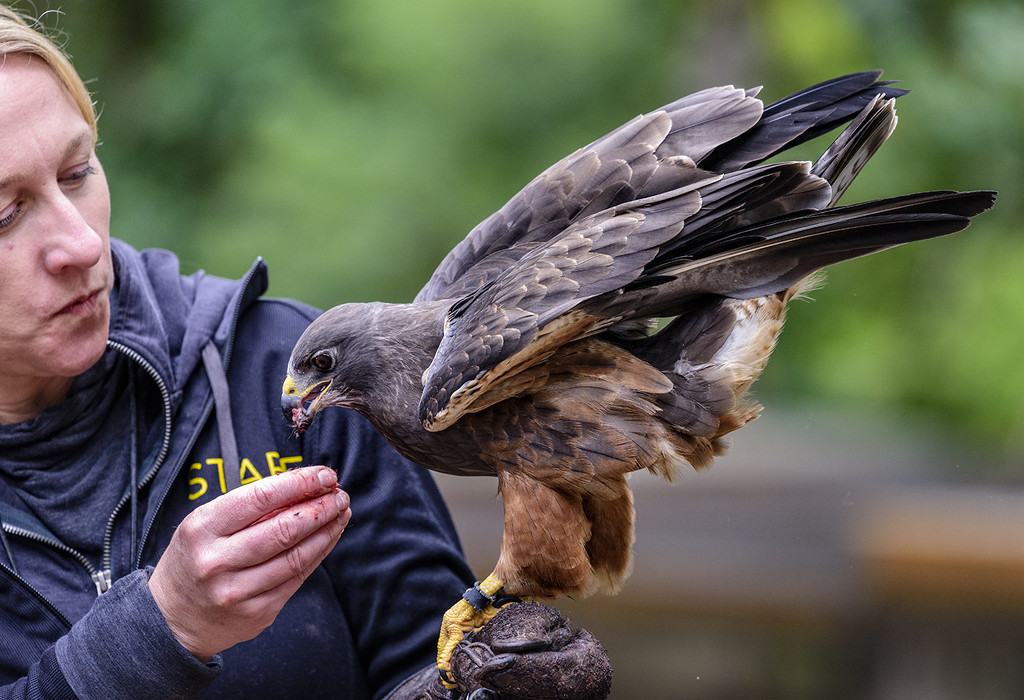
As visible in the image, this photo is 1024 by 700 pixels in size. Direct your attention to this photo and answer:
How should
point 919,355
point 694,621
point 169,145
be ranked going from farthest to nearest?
point 169,145
point 919,355
point 694,621

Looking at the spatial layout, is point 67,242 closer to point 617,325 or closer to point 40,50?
point 40,50

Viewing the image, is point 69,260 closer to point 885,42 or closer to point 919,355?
point 885,42

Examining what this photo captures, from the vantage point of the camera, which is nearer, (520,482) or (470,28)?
(520,482)

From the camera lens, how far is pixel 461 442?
1.74 m

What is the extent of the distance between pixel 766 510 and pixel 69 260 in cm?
379

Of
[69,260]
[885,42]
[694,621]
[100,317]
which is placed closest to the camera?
[69,260]

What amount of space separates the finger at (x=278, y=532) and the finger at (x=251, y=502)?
2 centimetres

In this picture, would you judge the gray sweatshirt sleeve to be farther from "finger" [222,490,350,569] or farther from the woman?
"finger" [222,490,350,569]

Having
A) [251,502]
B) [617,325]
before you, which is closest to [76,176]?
[251,502]

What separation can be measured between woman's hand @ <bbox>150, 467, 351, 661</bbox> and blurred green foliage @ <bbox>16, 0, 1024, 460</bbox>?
4.99 metres

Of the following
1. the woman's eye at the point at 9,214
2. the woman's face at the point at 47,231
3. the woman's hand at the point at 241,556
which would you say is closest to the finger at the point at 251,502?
the woman's hand at the point at 241,556

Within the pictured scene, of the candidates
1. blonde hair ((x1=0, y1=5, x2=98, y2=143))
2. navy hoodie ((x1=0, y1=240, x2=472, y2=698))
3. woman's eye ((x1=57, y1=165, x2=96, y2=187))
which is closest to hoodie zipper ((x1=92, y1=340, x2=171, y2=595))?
navy hoodie ((x1=0, y1=240, x2=472, y2=698))

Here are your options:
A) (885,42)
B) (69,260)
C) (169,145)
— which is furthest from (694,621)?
(169,145)

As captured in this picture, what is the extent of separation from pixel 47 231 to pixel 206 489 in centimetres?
64
